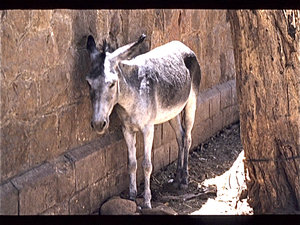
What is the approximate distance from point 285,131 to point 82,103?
2.03 metres

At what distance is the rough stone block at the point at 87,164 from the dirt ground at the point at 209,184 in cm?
66

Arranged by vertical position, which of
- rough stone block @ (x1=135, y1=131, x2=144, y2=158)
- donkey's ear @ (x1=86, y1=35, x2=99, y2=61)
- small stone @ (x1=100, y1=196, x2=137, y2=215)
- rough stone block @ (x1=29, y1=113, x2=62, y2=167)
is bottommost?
small stone @ (x1=100, y1=196, x2=137, y2=215)

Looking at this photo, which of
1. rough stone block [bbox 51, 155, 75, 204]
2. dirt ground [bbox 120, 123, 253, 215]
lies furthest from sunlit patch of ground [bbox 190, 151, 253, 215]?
rough stone block [bbox 51, 155, 75, 204]

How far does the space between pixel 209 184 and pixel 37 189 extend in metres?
3.09

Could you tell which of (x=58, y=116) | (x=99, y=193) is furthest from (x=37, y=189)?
(x=99, y=193)

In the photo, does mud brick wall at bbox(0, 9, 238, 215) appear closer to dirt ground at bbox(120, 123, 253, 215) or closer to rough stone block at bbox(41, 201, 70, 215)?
rough stone block at bbox(41, 201, 70, 215)

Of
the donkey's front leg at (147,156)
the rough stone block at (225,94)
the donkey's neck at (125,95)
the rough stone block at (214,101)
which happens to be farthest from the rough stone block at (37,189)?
the rough stone block at (225,94)

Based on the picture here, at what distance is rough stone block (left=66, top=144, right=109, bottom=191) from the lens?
6.00 meters

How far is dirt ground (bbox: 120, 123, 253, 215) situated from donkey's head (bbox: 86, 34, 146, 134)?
1.56m

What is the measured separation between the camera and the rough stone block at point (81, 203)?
5938 mm

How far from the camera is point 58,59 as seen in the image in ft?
18.7

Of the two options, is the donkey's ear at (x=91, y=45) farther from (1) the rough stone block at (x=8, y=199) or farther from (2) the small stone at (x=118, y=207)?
(1) the rough stone block at (x=8, y=199)

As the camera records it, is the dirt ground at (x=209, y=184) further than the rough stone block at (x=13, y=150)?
Yes

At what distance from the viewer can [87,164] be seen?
20.2 feet
